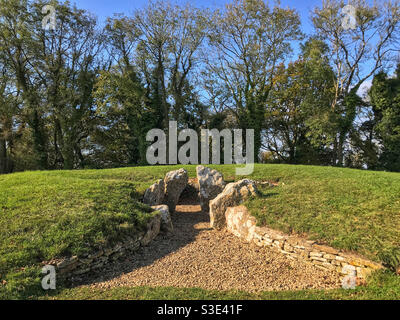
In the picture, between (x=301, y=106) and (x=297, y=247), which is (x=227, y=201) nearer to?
(x=297, y=247)

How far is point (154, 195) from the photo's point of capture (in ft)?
27.7

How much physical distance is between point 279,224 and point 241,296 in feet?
8.57

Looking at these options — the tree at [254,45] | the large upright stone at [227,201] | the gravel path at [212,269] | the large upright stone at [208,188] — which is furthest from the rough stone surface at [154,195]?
the tree at [254,45]

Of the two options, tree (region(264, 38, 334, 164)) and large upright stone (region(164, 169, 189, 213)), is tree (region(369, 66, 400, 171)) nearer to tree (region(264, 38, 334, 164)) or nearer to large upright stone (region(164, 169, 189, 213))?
tree (region(264, 38, 334, 164))

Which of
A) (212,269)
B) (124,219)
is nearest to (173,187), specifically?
(124,219)

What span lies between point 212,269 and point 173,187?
15.0 ft

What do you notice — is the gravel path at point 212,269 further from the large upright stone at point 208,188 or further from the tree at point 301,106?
the tree at point 301,106

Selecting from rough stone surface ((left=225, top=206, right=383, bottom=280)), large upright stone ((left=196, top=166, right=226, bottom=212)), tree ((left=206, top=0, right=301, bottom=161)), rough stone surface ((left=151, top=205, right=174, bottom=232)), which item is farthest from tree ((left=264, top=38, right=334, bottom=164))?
rough stone surface ((left=151, top=205, right=174, bottom=232))

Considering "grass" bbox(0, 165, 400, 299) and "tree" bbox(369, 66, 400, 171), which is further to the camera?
"tree" bbox(369, 66, 400, 171)

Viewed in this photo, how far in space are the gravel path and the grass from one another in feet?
1.39

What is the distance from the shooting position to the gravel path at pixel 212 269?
4500mm

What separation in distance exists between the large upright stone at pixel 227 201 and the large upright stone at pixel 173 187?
2005 mm

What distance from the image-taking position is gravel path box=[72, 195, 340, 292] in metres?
4.50

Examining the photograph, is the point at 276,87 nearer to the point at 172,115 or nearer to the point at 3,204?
the point at 172,115
